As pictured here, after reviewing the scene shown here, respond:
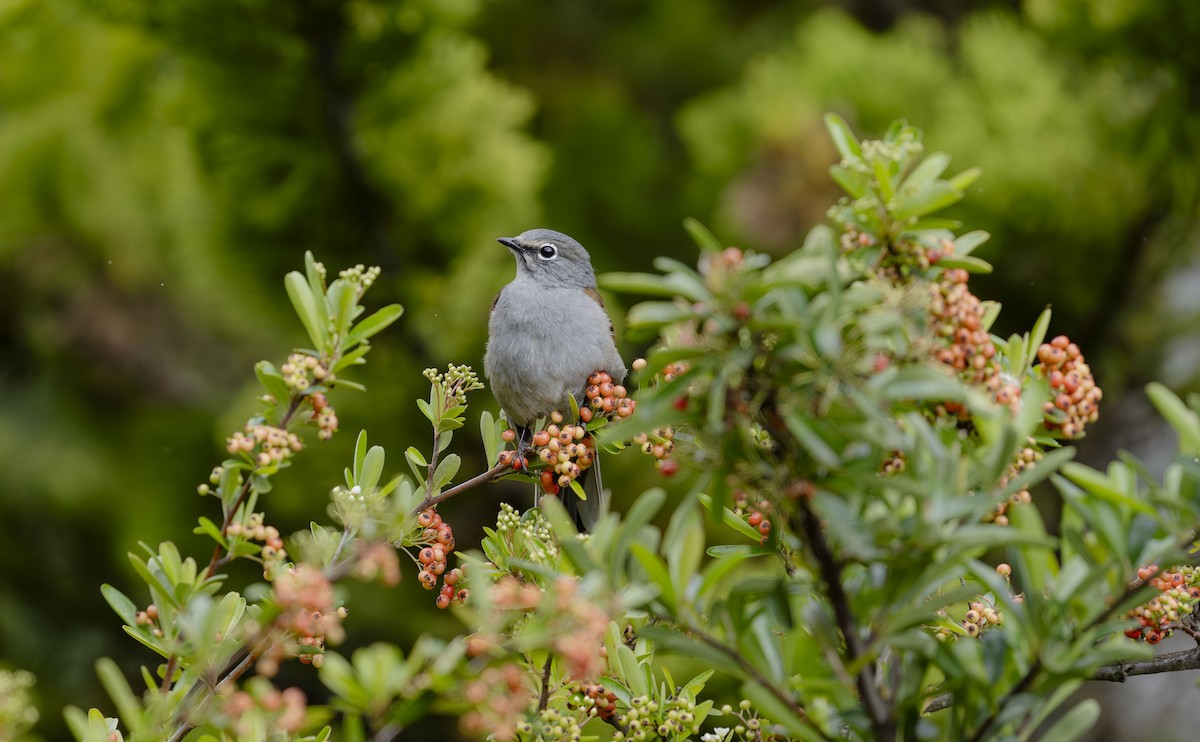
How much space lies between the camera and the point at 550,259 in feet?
9.61

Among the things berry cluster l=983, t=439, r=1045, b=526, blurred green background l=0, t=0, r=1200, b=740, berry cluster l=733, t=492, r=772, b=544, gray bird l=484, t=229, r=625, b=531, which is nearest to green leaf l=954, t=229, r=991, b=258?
berry cluster l=983, t=439, r=1045, b=526

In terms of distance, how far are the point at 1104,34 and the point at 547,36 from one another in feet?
11.5

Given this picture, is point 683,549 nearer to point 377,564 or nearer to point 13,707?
point 377,564

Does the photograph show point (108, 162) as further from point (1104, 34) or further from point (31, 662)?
point (1104, 34)

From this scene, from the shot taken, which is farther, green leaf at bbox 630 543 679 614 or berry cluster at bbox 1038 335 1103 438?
berry cluster at bbox 1038 335 1103 438

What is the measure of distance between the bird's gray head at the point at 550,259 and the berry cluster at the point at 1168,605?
70.6 inches

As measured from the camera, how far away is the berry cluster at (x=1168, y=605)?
1.24 m

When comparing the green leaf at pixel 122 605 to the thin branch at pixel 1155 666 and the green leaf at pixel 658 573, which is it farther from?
the thin branch at pixel 1155 666

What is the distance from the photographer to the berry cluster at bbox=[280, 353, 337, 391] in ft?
4.11

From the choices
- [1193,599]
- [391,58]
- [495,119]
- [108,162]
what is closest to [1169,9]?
[495,119]

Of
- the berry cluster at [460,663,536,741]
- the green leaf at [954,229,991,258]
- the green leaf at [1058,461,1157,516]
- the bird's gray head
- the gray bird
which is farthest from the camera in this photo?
the bird's gray head

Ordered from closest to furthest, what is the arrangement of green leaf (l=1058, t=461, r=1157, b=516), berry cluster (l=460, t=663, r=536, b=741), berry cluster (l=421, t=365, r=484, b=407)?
berry cluster (l=460, t=663, r=536, b=741)
green leaf (l=1058, t=461, r=1157, b=516)
berry cluster (l=421, t=365, r=484, b=407)

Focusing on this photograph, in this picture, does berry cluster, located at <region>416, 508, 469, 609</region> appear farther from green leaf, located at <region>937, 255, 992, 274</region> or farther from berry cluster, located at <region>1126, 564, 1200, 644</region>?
berry cluster, located at <region>1126, 564, 1200, 644</region>

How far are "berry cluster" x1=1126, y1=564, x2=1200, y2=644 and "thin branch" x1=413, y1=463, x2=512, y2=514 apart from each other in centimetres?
84
